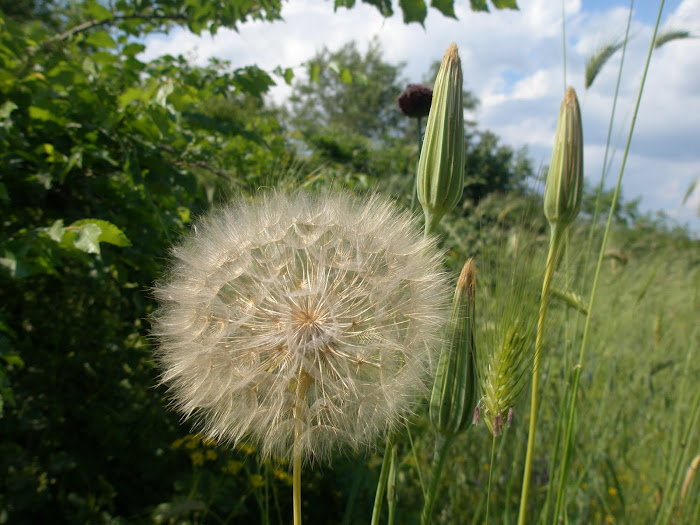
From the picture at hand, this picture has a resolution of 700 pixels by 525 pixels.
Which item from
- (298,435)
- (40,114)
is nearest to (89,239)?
(40,114)

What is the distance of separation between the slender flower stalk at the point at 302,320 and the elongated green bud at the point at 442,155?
0.30 feet

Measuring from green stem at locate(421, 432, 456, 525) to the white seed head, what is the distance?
0.32 feet

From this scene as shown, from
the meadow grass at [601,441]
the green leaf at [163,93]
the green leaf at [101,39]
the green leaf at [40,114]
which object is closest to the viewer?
the green leaf at [40,114]

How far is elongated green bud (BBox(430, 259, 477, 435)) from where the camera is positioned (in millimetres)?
924

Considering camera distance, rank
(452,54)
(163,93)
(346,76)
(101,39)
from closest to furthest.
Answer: (452,54)
(163,93)
(101,39)
(346,76)

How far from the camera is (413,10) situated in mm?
2348

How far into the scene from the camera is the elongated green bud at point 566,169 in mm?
975

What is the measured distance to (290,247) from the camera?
117 centimetres

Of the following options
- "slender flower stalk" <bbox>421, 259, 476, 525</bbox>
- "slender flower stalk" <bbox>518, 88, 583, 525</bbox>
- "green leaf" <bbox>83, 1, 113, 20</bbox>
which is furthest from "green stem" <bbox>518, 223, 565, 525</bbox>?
"green leaf" <bbox>83, 1, 113, 20</bbox>

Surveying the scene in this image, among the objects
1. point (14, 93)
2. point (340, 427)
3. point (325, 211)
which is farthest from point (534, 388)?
point (14, 93)

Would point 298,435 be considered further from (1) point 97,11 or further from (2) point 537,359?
(1) point 97,11

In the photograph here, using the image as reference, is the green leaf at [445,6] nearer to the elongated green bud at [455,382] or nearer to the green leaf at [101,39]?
the green leaf at [101,39]

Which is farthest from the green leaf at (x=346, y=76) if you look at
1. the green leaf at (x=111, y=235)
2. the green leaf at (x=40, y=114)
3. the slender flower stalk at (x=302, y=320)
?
the slender flower stalk at (x=302, y=320)

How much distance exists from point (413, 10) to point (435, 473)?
2.16m
